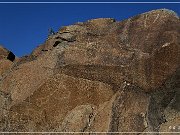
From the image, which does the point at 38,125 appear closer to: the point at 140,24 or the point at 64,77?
the point at 64,77

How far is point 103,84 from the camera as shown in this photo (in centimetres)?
2172

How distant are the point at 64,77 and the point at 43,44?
595cm

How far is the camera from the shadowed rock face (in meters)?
20.3

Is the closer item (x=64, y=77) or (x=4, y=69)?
(x=64, y=77)

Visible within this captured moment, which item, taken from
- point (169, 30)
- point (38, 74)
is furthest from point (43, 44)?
point (169, 30)

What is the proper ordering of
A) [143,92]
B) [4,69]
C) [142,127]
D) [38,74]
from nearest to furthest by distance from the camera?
[142,127] → [143,92] → [38,74] → [4,69]

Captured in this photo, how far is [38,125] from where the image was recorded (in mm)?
21047

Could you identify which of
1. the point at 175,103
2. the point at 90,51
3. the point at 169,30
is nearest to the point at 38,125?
the point at 90,51

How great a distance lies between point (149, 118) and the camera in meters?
19.9

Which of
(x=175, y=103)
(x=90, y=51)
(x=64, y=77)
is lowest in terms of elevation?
(x=175, y=103)

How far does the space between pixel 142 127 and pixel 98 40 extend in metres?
6.17

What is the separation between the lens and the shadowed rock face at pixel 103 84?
20.3 meters

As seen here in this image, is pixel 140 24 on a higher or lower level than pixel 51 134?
higher

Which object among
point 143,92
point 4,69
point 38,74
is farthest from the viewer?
point 4,69
